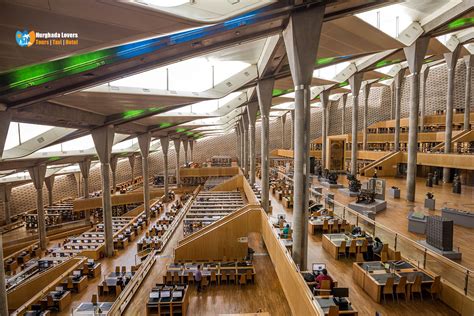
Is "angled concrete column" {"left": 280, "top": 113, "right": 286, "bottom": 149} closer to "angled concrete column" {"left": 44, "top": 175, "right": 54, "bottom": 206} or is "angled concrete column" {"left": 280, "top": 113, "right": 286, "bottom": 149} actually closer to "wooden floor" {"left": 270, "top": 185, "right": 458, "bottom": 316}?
"angled concrete column" {"left": 44, "top": 175, "right": 54, "bottom": 206}

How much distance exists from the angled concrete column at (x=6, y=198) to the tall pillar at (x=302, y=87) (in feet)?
102

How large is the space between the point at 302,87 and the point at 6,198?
32363mm

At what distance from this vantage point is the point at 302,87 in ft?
25.5

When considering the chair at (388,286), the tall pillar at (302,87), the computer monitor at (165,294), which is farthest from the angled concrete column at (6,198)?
the chair at (388,286)

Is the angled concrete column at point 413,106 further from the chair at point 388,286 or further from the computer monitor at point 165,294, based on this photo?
the computer monitor at point 165,294

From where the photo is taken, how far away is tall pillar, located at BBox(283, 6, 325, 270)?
7.51 m

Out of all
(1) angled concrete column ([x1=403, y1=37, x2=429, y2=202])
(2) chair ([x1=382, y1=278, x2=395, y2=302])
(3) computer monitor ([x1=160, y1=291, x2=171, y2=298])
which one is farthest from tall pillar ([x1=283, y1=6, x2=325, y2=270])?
(1) angled concrete column ([x1=403, y1=37, x2=429, y2=202])

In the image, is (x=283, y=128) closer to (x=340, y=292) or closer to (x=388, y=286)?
(x=388, y=286)

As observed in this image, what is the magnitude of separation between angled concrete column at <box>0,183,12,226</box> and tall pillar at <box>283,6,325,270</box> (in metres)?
31.0

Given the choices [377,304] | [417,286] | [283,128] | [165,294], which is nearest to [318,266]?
[377,304]

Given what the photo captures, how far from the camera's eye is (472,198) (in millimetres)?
15516

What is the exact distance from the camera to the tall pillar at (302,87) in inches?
296

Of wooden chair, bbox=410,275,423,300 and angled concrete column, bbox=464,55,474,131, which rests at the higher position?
angled concrete column, bbox=464,55,474,131

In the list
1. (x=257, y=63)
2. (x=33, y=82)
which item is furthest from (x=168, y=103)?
(x=33, y=82)
